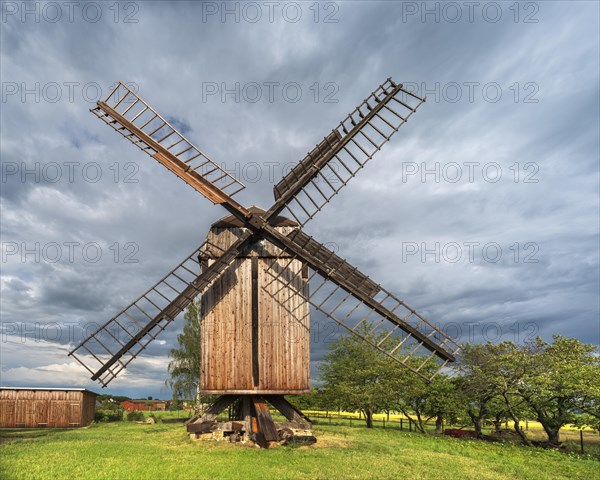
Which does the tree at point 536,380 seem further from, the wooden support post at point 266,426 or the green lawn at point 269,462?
the wooden support post at point 266,426

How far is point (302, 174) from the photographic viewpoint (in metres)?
16.5

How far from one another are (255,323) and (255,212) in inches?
177

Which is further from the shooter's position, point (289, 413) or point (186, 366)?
point (186, 366)

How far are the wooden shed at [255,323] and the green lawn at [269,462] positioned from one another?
2451 mm

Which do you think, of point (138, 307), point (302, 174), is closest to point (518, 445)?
point (302, 174)

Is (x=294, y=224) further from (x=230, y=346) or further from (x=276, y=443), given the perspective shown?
(x=276, y=443)

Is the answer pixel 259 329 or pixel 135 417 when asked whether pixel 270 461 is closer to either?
pixel 259 329

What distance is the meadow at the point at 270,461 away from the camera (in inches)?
446

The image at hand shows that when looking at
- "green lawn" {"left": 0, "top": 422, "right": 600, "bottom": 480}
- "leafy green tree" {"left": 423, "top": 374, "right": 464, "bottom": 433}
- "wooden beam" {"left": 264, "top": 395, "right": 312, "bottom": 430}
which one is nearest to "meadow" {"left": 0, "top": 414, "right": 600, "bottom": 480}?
"green lawn" {"left": 0, "top": 422, "right": 600, "bottom": 480}

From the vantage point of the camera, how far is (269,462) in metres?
12.9

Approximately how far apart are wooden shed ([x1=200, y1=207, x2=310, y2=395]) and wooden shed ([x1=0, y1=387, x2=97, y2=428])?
16960 millimetres

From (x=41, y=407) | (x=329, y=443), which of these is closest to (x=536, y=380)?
(x=329, y=443)

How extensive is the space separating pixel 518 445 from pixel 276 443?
1314 centimetres

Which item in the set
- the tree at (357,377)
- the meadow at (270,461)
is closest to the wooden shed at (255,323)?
the meadow at (270,461)
